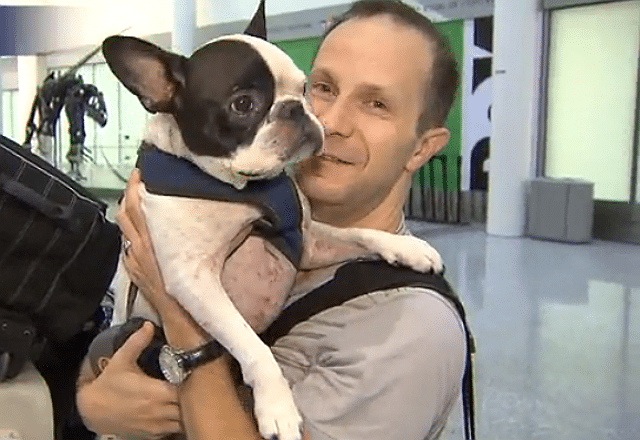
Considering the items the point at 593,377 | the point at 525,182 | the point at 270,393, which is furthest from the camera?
the point at 525,182

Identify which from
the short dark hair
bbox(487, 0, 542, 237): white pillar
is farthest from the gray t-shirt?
bbox(487, 0, 542, 237): white pillar

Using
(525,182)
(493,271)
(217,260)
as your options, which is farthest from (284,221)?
(525,182)

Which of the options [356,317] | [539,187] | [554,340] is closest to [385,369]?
[356,317]

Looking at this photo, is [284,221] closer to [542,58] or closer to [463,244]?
[463,244]

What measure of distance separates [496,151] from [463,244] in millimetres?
1399

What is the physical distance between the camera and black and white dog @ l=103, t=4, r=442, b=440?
4.47 feet

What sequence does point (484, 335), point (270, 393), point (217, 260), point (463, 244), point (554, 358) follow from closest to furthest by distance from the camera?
point (270, 393)
point (217, 260)
point (554, 358)
point (484, 335)
point (463, 244)

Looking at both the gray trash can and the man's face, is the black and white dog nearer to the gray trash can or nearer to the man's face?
the man's face

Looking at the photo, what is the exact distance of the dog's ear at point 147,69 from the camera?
1.41m

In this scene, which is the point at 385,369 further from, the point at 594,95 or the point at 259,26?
the point at 594,95

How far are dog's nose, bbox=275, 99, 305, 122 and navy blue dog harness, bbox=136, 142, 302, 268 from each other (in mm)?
116

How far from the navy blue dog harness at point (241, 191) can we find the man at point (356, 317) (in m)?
0.05

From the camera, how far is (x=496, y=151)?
950cm

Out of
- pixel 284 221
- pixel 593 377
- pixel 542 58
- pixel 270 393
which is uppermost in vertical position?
pixel 542 58
